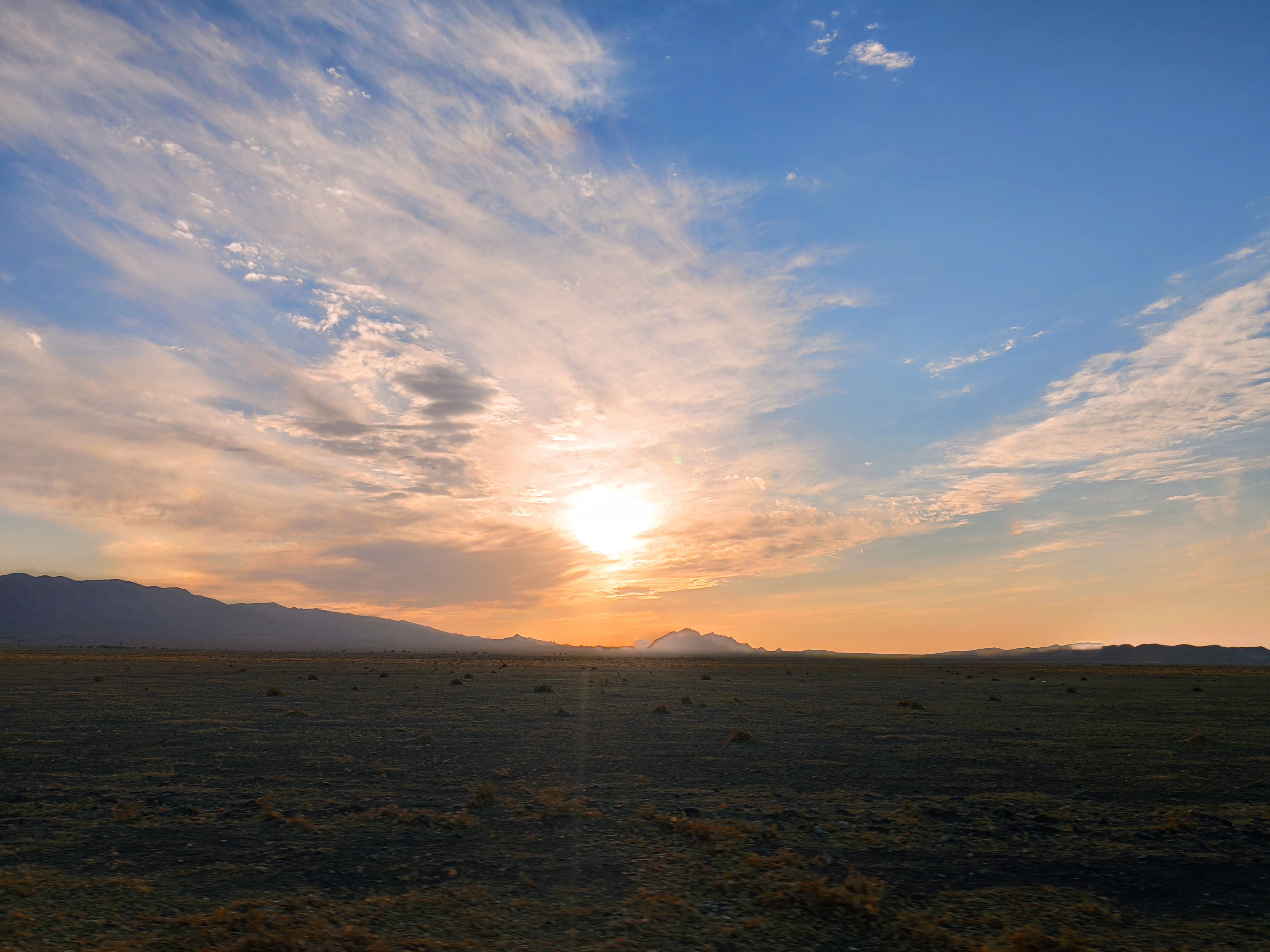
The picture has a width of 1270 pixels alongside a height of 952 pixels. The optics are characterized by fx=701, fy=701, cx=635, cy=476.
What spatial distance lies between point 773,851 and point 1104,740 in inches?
701

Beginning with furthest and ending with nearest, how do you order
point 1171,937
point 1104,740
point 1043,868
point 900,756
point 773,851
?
1. point 1104,740
2. point 900,756
3. point 773,851
4. point 1043,868
5. point 1171,937

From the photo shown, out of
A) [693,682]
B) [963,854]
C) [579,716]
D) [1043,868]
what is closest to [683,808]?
[963,854]

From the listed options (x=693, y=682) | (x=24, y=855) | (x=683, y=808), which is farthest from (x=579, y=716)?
(x=693, y=682)

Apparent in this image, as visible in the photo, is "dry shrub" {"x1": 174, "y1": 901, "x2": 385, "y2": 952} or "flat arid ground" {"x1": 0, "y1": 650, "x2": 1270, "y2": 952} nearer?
"dry shrub" {"x1": 174, "y1": 901, "x2": 385, "y2": 952}

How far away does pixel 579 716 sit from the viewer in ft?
93.9

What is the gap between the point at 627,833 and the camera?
1162 cm

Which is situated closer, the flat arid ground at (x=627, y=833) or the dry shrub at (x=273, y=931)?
the dry shrub at (x=273, y=931)

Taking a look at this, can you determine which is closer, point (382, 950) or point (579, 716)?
point (382, 950)

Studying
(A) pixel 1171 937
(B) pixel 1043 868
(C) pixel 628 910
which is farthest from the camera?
(B) pixel 1043 868

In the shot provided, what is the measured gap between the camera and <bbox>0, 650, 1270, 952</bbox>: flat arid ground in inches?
305

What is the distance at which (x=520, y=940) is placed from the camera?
7.39m

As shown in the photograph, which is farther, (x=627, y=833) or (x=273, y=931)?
(x=627, y=833)

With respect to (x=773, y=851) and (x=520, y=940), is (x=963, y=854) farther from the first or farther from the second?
(x=520, y=940)

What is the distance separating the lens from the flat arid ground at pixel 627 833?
7754 millimetres
